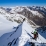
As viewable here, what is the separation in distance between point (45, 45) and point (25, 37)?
4.13 m

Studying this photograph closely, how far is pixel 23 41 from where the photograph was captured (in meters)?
23.4

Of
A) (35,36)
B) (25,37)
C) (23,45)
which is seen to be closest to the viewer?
(23,45)

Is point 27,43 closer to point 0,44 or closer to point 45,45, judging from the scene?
point 45,45

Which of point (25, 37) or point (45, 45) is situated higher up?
point (25, 37)

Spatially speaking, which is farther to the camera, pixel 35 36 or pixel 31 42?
pixel 35 36

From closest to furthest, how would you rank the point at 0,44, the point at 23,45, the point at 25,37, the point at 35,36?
the point at 23,45
the point at 25,37
the point at 35,36
the point at 0,44

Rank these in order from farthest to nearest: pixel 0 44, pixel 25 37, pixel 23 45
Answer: pixel 0 44
pixel 25 37
pixel 23 45

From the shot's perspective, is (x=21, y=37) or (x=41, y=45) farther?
(x=21, y=37)

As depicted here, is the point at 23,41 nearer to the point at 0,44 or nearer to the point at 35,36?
the point at 35,36

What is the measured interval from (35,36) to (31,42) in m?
3.89

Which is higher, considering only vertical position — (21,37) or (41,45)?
(21,37)

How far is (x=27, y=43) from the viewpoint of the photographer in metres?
22.7

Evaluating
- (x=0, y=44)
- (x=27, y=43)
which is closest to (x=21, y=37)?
(x=27, y=43)

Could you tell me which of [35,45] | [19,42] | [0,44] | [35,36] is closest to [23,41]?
[19,42]
